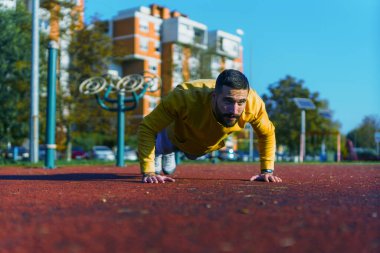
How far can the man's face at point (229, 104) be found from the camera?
13.6 ft

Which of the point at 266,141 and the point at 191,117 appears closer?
the point at 191,117

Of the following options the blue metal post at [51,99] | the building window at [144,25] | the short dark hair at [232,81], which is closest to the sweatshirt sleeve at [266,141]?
the short dark hair at [232,81]

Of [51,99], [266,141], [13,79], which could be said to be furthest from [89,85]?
[266,141]

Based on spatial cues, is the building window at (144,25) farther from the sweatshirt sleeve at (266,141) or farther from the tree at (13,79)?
the sweatshirt sleeve at (266,141)

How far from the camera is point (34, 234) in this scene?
204 centimetres

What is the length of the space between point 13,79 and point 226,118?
1666 cm

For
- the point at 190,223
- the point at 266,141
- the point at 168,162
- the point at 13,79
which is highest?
the point at 13,79

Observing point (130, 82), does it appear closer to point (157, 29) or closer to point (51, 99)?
point (51, 99)

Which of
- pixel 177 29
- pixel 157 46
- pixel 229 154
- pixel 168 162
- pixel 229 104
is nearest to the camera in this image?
pixel 229 104

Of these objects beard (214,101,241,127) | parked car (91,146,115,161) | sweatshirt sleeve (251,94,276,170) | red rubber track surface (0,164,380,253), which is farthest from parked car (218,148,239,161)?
parked car (91,146,115,161)

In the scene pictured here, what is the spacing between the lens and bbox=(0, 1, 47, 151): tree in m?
19.0

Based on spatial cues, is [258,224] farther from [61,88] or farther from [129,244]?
[61,88]

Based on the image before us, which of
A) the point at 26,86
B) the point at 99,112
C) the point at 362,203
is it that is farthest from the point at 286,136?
the point at 362,203

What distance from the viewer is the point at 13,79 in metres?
19.1
